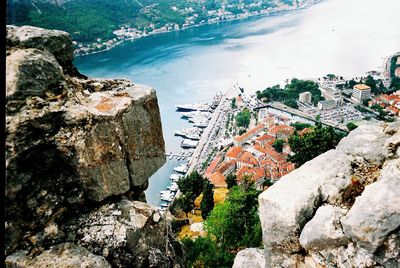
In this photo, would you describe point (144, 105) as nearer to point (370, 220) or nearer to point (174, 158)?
point (370, 220)

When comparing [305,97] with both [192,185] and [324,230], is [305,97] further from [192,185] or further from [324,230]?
[324,230]

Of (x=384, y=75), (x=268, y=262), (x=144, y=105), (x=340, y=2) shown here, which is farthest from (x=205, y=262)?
(x=340, y=2)

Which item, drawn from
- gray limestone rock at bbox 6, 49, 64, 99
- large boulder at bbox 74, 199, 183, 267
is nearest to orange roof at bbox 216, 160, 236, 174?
large boulder at bbox 74, 199, 183, 267

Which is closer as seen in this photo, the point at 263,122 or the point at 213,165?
the point at 213,165

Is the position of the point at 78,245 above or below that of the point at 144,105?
below

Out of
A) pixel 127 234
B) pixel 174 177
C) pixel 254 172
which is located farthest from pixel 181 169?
pixel 127 234

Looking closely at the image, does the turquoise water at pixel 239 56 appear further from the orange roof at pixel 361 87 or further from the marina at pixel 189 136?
the orange roof at pixel 361 87
